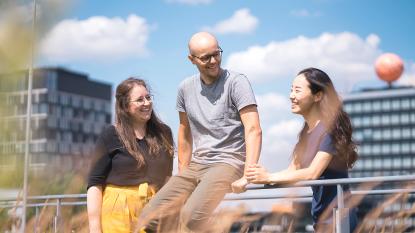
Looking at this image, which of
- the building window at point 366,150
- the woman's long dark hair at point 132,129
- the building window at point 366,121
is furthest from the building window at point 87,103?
the woman's long dark hair at point 132,129

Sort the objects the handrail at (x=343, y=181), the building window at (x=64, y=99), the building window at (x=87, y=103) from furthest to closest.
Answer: the building window at (x=87, y=103)
the building window at (x=64, y=99)
the handrail at (x=343, y=181)

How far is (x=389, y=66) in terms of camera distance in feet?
199

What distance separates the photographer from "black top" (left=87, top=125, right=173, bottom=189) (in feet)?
10.5

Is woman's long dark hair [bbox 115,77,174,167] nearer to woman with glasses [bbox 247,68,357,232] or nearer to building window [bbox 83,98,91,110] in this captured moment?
woman with glasses [bbox 247,68,357,232]

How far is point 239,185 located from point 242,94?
0.41 metres

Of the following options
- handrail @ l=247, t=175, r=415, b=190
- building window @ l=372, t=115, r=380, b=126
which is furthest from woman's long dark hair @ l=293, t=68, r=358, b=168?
building window @ l=372, t=115, r=380, b=126

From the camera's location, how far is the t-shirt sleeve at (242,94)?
3029 millimetres

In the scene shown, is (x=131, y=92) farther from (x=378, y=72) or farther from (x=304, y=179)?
(x=378, y=72)

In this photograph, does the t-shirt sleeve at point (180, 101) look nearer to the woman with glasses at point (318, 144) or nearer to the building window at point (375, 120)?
the woman with glasses at point (318, 144)

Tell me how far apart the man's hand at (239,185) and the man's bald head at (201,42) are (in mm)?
570

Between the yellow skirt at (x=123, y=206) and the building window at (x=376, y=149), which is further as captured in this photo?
the building window at (x=376, y=149)

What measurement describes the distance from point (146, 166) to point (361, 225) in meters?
1.18

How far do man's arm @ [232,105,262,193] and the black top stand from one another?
0.47 m

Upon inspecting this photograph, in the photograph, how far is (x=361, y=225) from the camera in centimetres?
234
